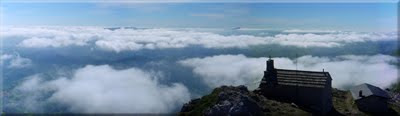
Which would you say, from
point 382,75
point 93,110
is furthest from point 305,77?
point 93,110

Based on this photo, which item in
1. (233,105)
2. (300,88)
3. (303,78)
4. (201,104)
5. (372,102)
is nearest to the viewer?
(233,105)

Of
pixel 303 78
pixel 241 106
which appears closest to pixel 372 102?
pixel 303 78

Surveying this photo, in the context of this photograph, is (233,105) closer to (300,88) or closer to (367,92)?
(300,88)

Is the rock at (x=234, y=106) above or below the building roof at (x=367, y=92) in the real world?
below

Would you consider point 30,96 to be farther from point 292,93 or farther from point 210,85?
point 292,93

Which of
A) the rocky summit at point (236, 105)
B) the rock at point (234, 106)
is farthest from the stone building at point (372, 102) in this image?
the rock at point (234, 106)

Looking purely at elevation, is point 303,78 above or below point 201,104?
above

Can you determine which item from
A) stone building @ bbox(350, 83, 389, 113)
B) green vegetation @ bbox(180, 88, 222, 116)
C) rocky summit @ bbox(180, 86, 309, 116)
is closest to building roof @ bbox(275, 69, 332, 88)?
rocky summit @ bbox(180, 86, 309, 116)

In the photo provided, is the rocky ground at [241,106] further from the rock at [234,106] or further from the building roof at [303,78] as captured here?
the building roof at [303,78]
